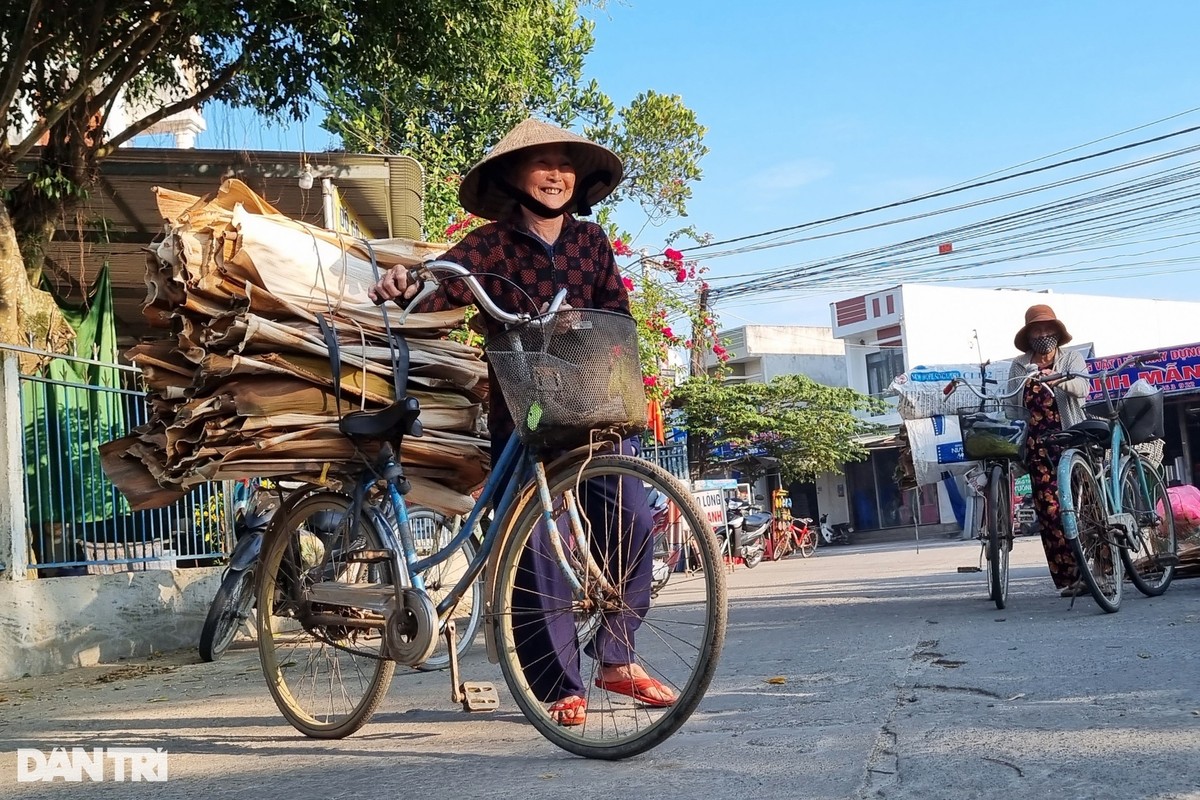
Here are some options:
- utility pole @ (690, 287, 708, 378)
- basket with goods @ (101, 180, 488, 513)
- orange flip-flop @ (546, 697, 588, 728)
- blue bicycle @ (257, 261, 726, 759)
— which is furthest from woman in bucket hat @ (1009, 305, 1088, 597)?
utility pole @ (690, 287, 708, 378)

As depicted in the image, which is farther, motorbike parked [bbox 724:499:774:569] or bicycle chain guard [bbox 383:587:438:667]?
motorbike parked [bbox 724:499:774:569]

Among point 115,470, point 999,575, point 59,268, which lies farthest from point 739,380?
point 115,470

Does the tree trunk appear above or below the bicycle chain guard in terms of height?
above

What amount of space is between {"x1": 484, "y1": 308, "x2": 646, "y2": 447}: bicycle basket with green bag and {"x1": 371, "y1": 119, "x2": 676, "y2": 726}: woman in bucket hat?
0.26 meters

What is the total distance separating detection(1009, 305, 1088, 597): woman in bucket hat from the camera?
21.6 ft

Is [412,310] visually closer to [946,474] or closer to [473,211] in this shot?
[473,211]

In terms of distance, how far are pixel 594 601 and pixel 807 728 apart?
69 centimetres

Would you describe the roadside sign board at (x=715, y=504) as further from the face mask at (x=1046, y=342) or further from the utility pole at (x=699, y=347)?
the face mask at (x=1046, y=342)

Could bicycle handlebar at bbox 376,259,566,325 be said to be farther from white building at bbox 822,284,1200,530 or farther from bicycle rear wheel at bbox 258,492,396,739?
white building at bbox 822,284,1200,530

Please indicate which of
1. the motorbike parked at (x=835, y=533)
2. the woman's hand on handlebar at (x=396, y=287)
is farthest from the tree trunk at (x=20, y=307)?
the motorbike parked at (x=835, y=533)

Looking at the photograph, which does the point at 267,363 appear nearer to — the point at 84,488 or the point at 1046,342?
the point at 84,488

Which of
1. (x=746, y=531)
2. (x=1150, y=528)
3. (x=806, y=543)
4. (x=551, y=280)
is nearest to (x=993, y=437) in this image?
(x=1150, y=528)

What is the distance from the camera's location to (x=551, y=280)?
3.82m

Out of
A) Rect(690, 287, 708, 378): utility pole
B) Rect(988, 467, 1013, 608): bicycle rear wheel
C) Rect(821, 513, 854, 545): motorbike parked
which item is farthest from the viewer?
Rect(821, 513, 854, 545): motorbike parked
